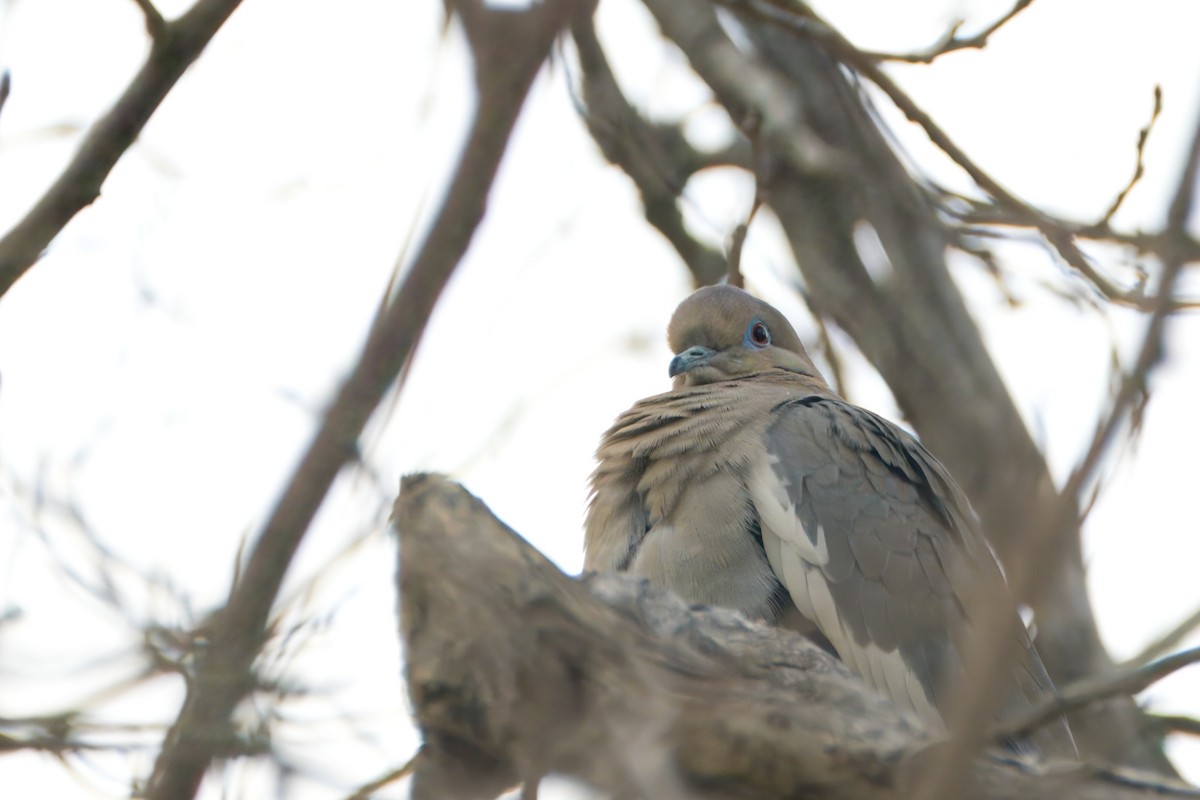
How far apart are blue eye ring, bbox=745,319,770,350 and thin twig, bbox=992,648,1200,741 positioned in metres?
4.17

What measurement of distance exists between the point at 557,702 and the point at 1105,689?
3.85 ft

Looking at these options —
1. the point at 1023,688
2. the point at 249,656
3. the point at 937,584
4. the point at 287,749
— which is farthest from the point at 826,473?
the point at 249,656

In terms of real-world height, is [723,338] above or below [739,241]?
above

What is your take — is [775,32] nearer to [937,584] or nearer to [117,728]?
[937,584]

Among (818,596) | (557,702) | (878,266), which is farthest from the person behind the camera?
(878,266)

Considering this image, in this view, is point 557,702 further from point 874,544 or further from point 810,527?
point 874,544

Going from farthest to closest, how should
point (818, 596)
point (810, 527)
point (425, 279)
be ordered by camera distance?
1. point (810, 527)
2. point (818, 596)
3. point (425, 279)

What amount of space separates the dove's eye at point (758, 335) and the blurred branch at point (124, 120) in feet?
11.8

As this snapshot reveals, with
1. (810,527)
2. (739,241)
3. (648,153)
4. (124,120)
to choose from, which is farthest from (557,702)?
(648,153)

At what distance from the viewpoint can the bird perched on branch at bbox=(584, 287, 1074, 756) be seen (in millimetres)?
4535

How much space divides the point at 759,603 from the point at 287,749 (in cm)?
203

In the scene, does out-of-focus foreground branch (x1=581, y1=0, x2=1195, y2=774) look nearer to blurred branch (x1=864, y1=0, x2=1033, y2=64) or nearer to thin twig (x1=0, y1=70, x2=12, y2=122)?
blurred branch (x1=864, y1=0, x2=1033, y2=64)

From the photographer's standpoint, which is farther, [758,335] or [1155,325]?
[758,335]

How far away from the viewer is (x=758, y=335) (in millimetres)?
6129
